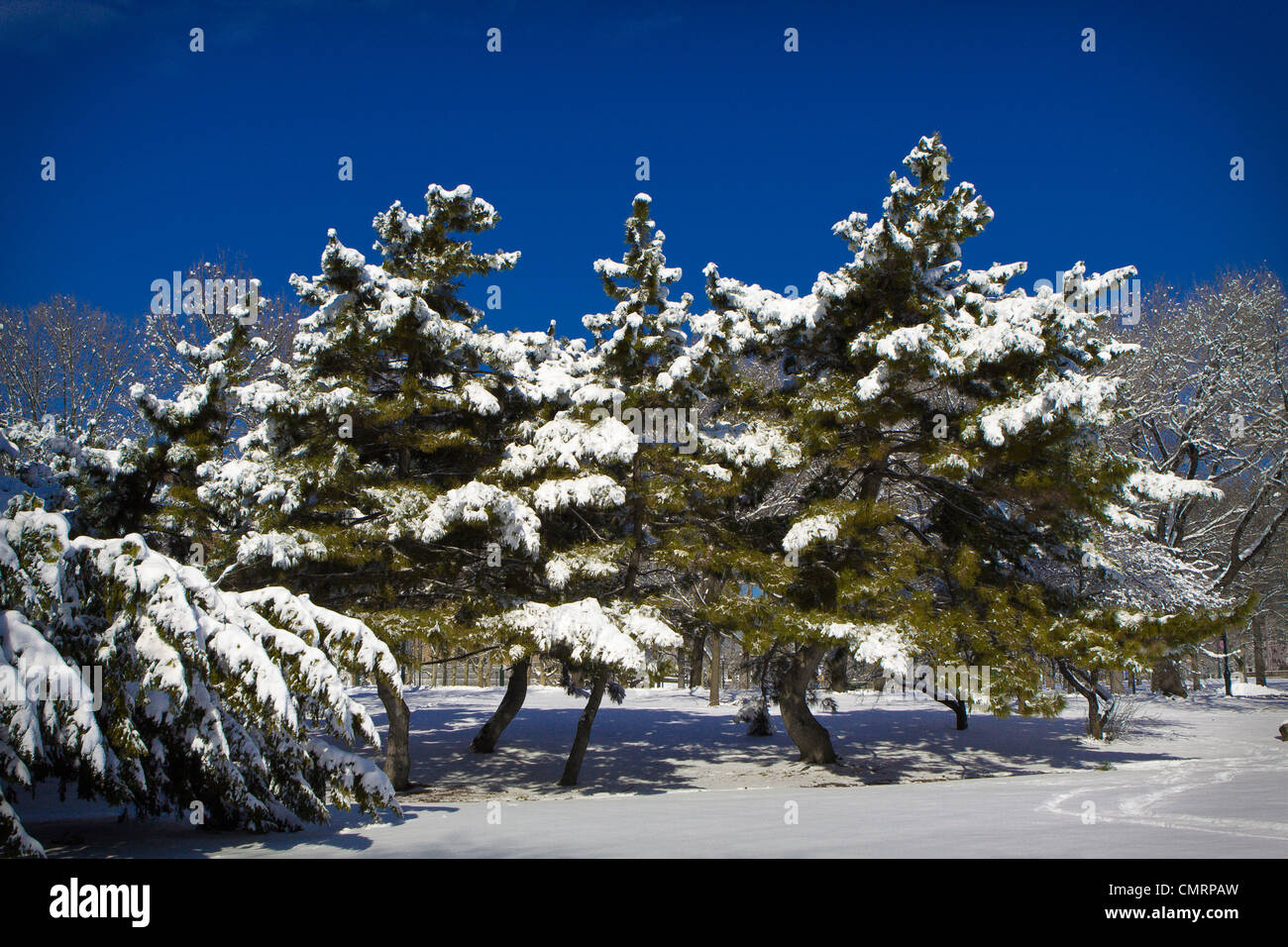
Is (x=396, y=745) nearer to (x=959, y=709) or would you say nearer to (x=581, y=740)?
(x=581, y=740)

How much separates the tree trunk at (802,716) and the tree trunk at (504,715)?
5.55 meters

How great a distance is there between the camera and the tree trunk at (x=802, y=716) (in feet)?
50.8

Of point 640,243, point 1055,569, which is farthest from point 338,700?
point 1055,569

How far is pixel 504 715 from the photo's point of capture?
18.1 m

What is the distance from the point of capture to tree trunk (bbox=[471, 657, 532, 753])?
1786 centimetres

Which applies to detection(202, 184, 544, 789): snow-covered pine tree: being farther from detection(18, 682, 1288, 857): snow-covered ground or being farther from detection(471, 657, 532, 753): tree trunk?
detection(471, 657, 532, 753): tree trunk

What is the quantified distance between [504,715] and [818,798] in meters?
10.6

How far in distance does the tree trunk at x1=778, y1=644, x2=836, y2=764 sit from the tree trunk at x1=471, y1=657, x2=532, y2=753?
555cm

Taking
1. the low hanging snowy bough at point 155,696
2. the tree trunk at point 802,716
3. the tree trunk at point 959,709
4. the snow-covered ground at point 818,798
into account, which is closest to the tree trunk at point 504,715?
the snow-covered ground at point 818,798

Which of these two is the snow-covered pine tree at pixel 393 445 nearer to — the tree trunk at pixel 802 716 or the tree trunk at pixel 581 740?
the tree trunk at pixel 581 740

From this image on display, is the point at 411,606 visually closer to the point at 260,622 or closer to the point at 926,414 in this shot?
the point at 260,622

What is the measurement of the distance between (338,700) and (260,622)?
3.16 ft

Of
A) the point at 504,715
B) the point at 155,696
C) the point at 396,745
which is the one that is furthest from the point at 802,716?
the point at 155,696

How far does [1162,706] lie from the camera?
77.9 feet
